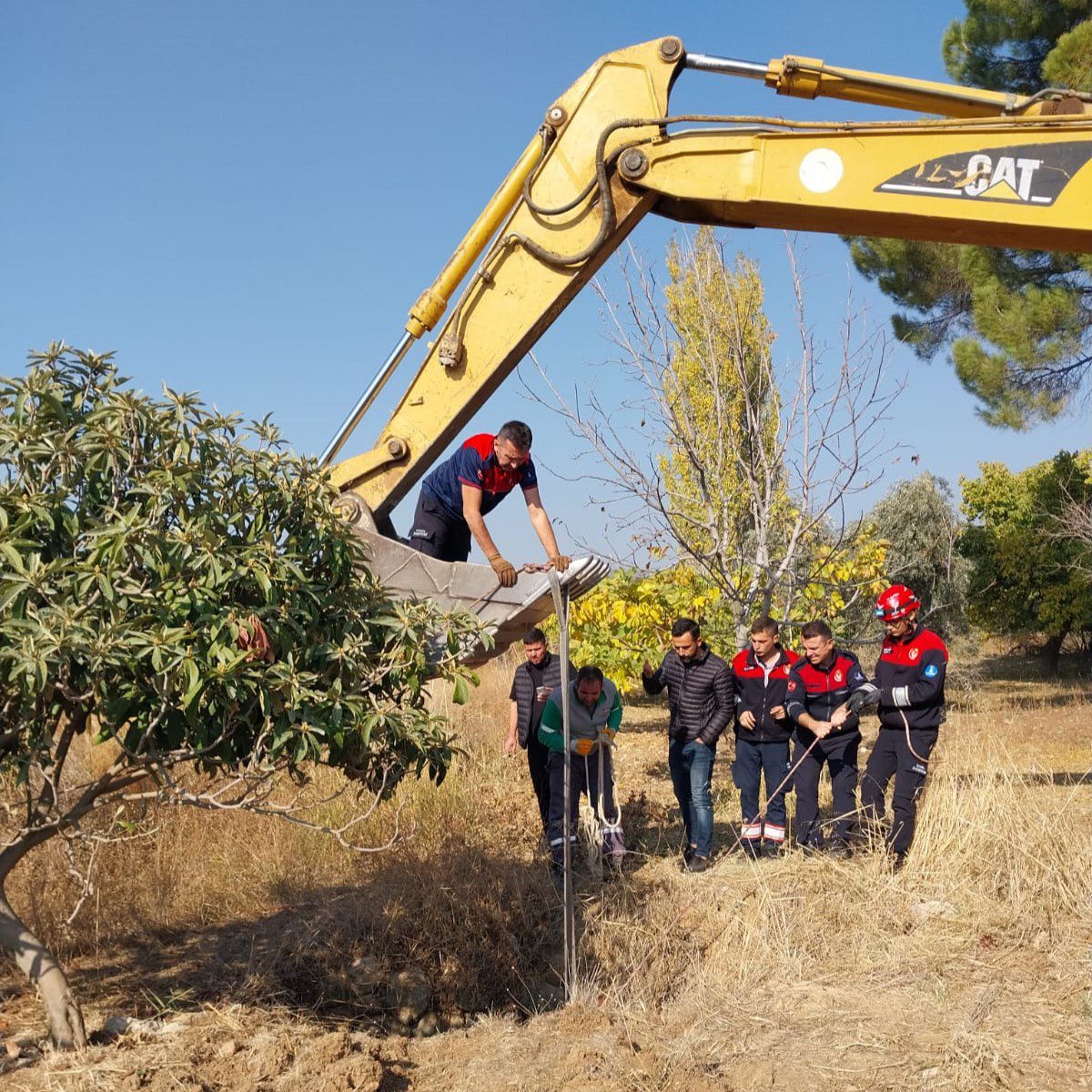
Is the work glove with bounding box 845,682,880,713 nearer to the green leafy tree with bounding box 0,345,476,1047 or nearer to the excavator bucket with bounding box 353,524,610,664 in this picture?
the excavator bucket with bounding box 353,524,610,664

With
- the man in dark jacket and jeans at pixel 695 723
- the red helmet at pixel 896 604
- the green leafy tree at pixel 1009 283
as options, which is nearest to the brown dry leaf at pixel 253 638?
the man in dark jacket and jeans at pixel 695 723

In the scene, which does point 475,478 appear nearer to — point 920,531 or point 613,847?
point 613,847

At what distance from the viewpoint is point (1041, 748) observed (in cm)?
1285

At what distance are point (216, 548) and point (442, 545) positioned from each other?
2183 mm

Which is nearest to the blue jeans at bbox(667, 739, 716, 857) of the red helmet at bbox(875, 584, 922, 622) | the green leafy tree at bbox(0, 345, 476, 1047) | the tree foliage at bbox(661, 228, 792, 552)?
the red helmet at bbox(875, 584, 922, 622)

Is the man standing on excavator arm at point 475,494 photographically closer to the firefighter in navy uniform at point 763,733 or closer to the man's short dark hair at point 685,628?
the man's short dark hair at point 685,628

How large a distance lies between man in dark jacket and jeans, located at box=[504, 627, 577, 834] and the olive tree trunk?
3.86 m

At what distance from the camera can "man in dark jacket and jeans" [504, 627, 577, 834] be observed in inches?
323

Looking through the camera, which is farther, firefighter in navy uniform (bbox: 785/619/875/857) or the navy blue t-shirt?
firefighter in navy uniform (bbox: 785/619/875/857)

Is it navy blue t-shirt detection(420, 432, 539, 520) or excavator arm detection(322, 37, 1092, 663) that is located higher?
excavator arm detection(322, 37, 1092, 663)

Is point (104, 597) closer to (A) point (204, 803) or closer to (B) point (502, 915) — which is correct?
(A) point (204, 803)

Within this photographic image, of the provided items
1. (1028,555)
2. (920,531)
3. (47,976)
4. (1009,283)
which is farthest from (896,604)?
(920,531)

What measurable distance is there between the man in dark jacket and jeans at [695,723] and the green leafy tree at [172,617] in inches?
133

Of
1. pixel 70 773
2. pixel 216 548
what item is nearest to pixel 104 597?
pixel 216 548
